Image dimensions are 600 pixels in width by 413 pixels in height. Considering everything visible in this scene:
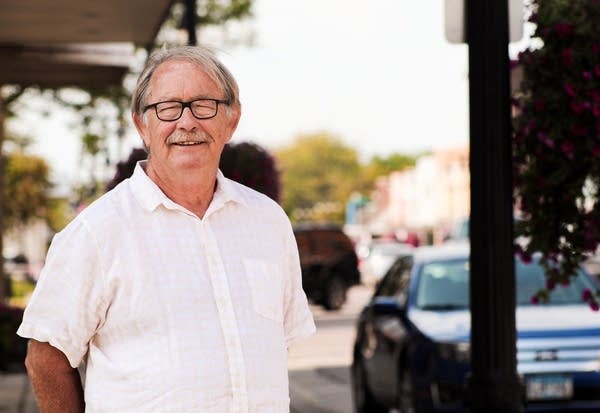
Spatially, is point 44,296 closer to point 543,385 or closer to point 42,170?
point 543,385

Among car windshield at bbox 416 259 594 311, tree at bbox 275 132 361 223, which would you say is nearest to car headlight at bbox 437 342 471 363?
car windshield at bbox 416 259 594 311

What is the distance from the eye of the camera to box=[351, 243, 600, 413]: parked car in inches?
340

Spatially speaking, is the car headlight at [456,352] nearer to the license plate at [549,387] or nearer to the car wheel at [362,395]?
the license plate at [549,387]

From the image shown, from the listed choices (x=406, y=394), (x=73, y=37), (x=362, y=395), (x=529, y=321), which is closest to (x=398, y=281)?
(x=362, y=395)

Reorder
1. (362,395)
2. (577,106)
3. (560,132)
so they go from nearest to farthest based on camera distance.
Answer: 1. (577,106)
2. (560,132)
3. (362,395)

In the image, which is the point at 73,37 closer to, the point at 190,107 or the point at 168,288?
the point at 190,107

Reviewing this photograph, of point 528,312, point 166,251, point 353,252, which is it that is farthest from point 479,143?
point 353,252

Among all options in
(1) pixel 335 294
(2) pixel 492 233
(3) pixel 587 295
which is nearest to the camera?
(2) pixel 492 233

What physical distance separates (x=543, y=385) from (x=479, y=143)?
3999 mm

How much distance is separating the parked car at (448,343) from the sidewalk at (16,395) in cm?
299

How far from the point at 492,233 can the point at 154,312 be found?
2.34 meters

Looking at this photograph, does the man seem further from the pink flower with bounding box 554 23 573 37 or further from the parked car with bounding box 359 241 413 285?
the parked car with bounding box 359 241 413 285

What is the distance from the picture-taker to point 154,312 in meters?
2.83

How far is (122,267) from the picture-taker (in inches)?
112
